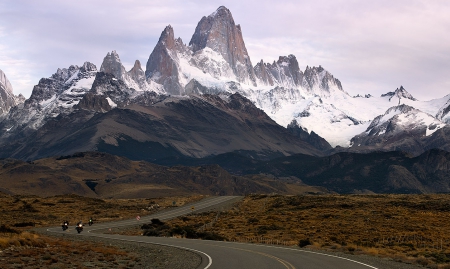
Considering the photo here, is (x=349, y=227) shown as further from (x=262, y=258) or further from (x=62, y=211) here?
(x=62, y=211)

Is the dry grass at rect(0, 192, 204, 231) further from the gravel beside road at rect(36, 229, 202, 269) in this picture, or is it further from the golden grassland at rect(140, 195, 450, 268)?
the gravel beside road at rect(36, 229, 202, 269)

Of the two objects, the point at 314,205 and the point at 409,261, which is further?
the point at 314,205

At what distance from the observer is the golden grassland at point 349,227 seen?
60625 millimetres

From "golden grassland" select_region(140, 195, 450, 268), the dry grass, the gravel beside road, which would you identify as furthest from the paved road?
the dry grass


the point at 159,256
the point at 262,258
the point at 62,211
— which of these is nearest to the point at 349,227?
the point at 262,258

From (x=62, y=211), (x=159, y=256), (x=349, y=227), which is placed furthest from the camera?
(x=62, y=211)

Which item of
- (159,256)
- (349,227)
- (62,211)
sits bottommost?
(62,211)

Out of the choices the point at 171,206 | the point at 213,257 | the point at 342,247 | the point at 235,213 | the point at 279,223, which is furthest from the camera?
the point at 171,206

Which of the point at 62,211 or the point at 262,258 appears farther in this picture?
the point at 62,211

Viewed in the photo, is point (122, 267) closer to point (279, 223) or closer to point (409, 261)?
point (409, 261)

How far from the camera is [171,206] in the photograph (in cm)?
14275

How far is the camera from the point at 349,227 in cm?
8375

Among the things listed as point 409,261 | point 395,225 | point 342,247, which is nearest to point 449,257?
point 409,261

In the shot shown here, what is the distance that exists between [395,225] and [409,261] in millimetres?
36506
